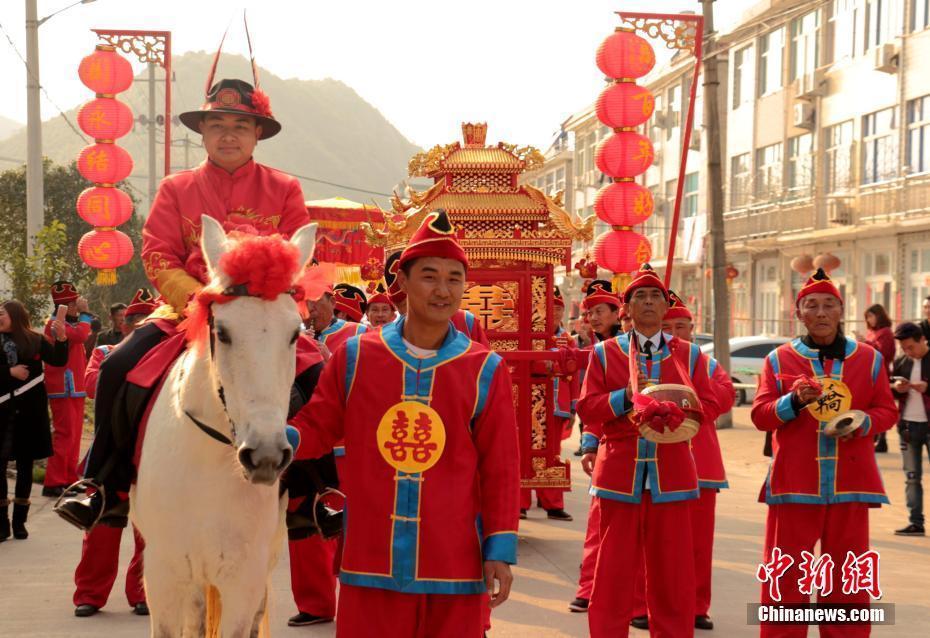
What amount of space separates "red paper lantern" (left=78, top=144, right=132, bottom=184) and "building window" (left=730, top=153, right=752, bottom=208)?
2128 cm

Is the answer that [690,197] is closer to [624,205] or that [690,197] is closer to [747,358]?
[747,358]

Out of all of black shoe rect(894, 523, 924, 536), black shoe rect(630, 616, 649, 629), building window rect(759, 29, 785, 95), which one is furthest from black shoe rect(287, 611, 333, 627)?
building window rect(759, 29, 785, 95)

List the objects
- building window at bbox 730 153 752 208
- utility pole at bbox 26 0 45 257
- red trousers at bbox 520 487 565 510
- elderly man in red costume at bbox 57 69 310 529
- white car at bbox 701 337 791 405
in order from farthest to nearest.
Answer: building window at bbox 730 153 752 208 → white car at bbox 701 337 791 405 → utility pole at bbox 26 0 45 257 → red trousers at bbox 520 487 565 510 → elderly man in red costume at bbox 57 69 310 529

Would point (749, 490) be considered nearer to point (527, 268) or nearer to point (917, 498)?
point (917, 498)

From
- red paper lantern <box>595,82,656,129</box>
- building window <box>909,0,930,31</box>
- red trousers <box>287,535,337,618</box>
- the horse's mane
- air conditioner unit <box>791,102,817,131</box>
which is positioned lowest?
red trousers <box>287,535,337,618</box>

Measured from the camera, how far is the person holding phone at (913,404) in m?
10.0

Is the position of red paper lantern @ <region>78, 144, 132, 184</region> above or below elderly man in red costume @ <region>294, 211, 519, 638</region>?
above

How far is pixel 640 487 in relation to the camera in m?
5.76

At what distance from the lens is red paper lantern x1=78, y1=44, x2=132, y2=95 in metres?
17.1

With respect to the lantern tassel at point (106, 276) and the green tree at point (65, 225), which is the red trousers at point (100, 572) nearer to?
the green tree at point (65, 225)

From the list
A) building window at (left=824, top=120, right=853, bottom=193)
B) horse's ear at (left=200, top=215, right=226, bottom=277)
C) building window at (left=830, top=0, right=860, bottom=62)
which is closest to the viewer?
horse's ear at (left=200, top=215, right=226, bottom=277)

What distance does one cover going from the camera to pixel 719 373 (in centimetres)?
745

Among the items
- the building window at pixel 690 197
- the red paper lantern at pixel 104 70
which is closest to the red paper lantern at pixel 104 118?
the red paper lantern at pixel 104 70

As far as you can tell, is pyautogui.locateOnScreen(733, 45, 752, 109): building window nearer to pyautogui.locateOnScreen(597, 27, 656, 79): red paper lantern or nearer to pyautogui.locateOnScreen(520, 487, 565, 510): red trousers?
pyautogui.locateOnScreen(597, 27, 656, 79): red paper lantern
